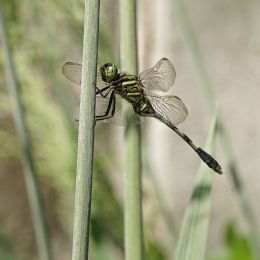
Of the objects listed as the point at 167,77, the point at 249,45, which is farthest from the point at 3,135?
the point at 249,45

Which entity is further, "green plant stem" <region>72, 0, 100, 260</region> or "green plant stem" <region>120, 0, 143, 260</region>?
"green plant stem" <region>120, 0, 143, 260</region>

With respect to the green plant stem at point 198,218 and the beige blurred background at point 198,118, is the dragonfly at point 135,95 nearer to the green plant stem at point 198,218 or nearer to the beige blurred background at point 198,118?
the green plant stem at point 198,218

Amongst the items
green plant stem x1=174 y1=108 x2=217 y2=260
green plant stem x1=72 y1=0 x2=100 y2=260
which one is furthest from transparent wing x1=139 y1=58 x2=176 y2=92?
green plant stem x1=72 y1=0 x2=100 y2=260

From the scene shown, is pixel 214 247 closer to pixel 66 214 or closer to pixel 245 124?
pixel 245 124

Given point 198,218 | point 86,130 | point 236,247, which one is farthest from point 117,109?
point 236,247

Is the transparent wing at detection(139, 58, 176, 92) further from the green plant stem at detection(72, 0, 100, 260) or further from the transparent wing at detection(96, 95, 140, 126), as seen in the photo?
the green plant stem at detection(72, 0, 100, 260)

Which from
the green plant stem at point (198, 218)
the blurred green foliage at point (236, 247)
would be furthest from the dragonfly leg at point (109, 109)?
the blurred green foliage at point (236, 247)

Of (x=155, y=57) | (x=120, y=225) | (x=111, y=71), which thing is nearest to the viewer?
(x=111, y=71)
